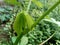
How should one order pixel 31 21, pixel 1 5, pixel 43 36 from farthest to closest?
1. pixel 1 5
2. pixel 43 36
3. pixel 31 21

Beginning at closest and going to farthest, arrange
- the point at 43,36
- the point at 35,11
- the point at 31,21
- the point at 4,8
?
the point at 31,21, the point at 43,36, the point at 35,11, the point at 4,8

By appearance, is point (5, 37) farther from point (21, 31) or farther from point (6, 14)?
point (21, 31)

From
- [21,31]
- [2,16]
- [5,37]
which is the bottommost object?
[5,37]

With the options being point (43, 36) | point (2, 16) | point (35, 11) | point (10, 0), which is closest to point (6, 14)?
point (2, 16)

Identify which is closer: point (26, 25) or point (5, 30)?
point (26, 25)

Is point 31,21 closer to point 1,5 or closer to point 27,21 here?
point 27,21

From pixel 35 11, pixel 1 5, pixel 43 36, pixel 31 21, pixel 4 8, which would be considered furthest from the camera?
pixel 1 5

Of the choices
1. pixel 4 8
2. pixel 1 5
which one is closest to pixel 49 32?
pixel 4 8

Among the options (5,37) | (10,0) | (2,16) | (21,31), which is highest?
(10,0)

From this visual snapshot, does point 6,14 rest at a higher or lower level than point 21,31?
lower
